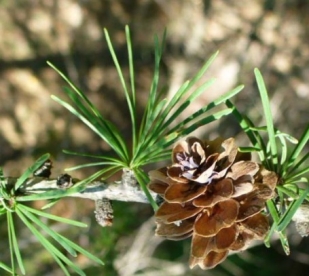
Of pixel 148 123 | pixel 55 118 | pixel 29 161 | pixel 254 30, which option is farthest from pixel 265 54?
pixel 148 123

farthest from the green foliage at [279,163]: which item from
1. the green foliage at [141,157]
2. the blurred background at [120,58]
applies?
the blurred background at [120,58]

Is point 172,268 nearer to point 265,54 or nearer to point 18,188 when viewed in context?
point 265,54

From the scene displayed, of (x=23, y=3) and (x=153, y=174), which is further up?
(x=153, y=174)

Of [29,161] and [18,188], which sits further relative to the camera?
[29,161]

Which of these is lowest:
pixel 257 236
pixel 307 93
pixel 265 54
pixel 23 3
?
pixel 307 93

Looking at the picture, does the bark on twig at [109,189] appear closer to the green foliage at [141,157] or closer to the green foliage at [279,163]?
the green foliage at [141,157]

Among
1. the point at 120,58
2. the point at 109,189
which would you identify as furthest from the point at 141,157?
the point at 120,58
